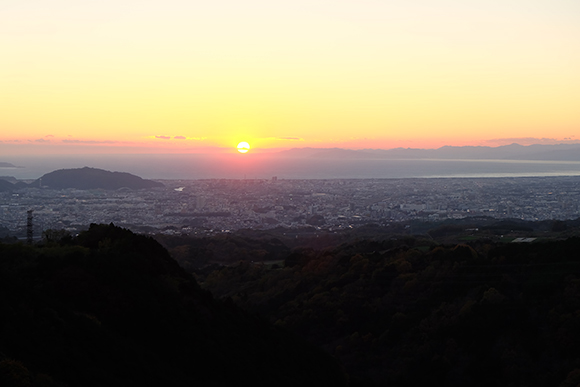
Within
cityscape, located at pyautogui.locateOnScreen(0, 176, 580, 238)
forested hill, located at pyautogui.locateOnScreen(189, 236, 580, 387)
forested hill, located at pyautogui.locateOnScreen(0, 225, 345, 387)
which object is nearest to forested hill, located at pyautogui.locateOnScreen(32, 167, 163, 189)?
cityscape, located at pyautogui.locateOnScreen(0, 176, 580, 238)

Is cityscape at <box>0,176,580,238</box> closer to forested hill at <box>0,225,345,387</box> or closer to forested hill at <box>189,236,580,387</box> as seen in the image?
forested hill at <box>189,236,580,387</box>

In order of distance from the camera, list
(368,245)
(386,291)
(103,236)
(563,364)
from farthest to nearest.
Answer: (368,245)
(386,291)
(103,236)
(563,364)

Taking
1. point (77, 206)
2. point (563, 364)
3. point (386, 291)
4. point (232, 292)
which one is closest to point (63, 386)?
point (563, 364)

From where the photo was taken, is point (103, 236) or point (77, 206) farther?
point (77, 206)

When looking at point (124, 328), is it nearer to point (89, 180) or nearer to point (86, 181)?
point (86, 181)

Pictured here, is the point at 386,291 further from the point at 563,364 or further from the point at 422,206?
the point at 422,206

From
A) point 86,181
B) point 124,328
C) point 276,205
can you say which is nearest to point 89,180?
point 86,181

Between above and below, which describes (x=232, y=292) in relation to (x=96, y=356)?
below
